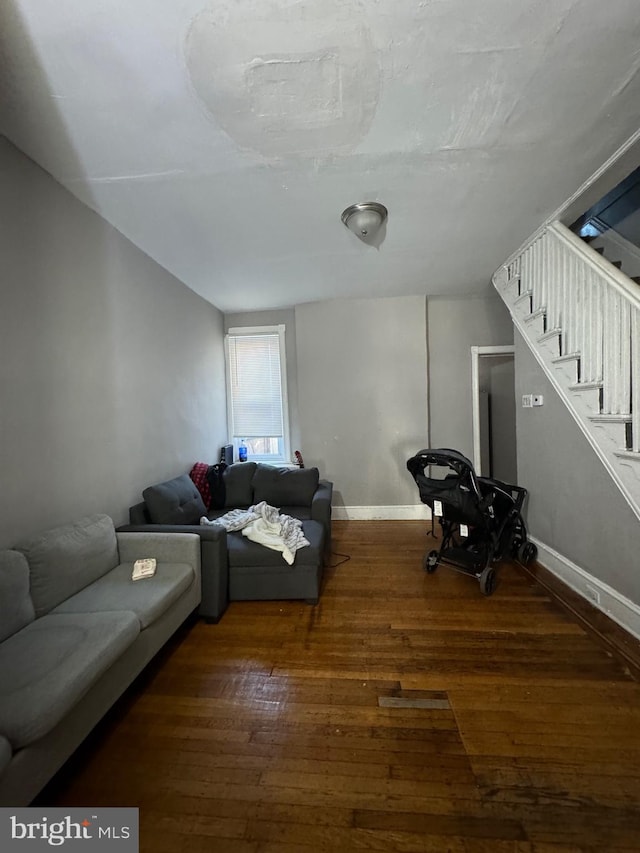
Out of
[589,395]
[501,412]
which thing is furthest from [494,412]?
[589,395]

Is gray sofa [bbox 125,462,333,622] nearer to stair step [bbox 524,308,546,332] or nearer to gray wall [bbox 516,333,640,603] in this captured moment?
gray wall [bbox 516,333,640,603]

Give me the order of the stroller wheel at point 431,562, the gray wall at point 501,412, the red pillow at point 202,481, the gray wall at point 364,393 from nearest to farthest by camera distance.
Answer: the stroller wheel at point 431,562 → the red pillow at point 202,481 → the gray wall at point 364,393 → the gray wall at point 501,412

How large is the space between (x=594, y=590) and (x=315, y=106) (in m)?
3.31

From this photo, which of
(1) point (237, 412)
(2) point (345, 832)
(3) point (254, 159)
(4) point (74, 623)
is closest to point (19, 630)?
(4) point (74, 623)

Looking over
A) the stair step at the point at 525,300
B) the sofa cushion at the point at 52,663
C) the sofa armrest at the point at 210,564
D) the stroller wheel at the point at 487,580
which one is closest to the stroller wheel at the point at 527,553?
the stroller wheel at the point at 487,580

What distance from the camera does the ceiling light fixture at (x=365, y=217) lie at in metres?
2.23

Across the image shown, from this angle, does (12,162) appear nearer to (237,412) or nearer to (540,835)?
(237,412)

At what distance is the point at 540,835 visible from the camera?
1096 mm

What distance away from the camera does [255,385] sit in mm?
4594

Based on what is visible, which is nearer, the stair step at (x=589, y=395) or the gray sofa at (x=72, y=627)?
the gray sofa at (x=72, y=627)

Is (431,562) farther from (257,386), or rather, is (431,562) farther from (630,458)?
(257,386)

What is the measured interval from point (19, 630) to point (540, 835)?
2158 mm

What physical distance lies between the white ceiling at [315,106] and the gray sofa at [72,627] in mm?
2053

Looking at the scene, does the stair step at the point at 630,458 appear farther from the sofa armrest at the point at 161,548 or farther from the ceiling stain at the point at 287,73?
the sofa armrest at the point at 161,548
